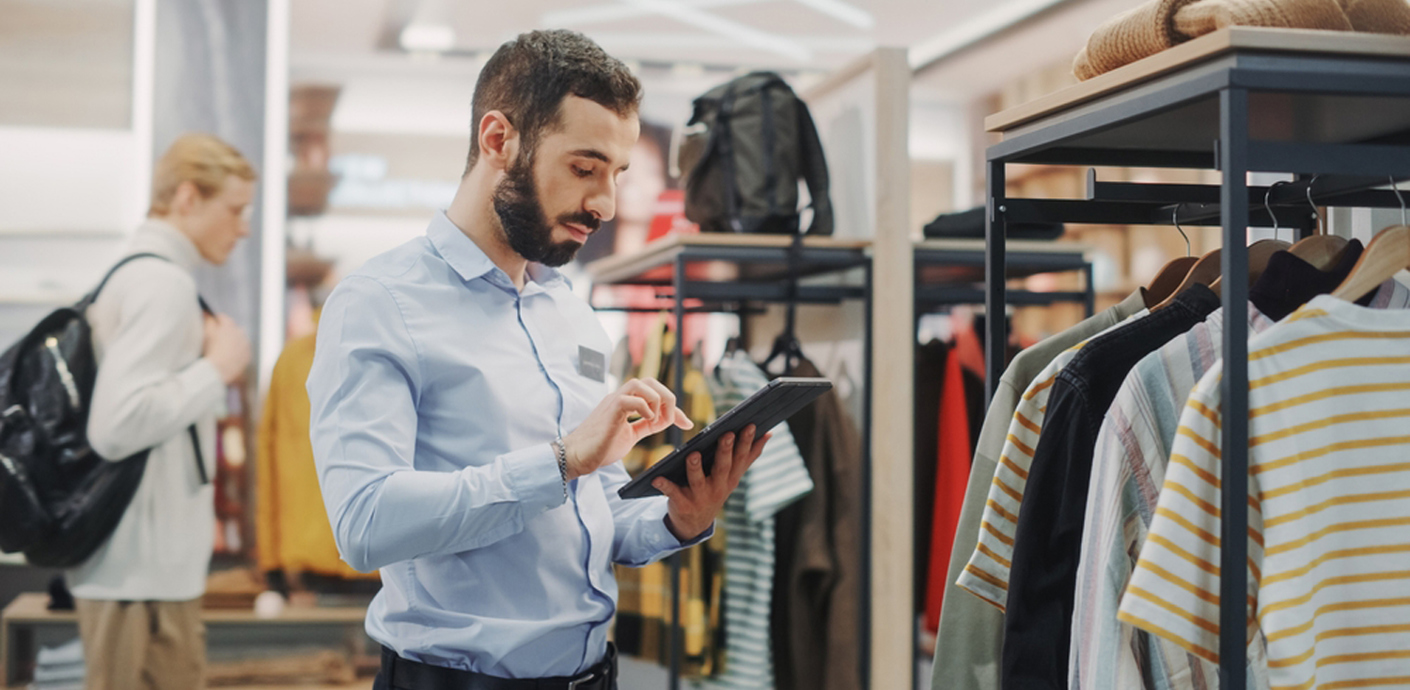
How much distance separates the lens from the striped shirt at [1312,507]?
0.97 meters

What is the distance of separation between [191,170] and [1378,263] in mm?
3173

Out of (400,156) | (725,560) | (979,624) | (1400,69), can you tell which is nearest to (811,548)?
(725,560)

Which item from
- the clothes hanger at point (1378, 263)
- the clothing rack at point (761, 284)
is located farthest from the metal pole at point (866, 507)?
the clothes hanger at point (1378, 263)

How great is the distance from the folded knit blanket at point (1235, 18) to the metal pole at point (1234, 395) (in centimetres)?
12

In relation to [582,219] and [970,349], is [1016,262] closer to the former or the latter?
[970,349]

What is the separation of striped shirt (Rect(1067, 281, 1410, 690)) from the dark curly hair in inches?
29.6

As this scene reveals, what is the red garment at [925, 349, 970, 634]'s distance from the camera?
3.08 meters

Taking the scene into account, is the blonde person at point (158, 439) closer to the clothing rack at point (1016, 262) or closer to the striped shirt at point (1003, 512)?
the clothing rack at point (1016, 262)

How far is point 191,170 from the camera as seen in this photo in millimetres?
3281

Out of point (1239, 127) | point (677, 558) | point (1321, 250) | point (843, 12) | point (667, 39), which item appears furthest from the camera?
point (667, 39)

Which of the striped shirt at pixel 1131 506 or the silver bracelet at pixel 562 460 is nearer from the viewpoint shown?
the striped shirt at pixel 1131 506

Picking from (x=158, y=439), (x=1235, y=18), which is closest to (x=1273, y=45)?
(x=1235, y=18)

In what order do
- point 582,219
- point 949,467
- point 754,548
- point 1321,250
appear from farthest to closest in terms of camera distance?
point 949,467
point 754,548
point 582,219
point 1321,250

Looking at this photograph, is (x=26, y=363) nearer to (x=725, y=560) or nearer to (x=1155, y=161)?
(x=725, y=560)
